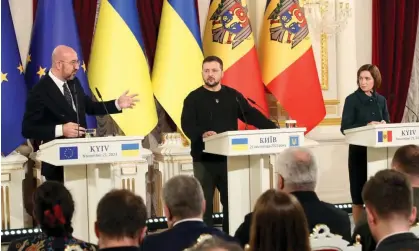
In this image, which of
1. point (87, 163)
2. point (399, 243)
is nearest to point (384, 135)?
point (87, 163)

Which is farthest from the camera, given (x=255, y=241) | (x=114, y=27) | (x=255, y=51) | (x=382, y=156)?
(x=255, y=51)

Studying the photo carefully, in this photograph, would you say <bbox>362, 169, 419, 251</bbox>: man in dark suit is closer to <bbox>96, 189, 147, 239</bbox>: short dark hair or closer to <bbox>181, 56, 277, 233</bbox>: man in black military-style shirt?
<bbox>96, 189, 147, 239</bbox>: short dark hair

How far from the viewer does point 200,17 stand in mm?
7102

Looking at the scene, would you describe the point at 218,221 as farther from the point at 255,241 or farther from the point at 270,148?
the point at 255,241

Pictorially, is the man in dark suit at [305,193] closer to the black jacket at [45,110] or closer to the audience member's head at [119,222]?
the audience member's head at [119,222]

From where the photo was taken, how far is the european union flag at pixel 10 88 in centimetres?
595

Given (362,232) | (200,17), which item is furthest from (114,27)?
(362,232)

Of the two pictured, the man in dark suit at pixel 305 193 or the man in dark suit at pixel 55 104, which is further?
the man in dark suit at pixel 55 104

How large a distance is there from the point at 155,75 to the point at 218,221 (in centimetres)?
152

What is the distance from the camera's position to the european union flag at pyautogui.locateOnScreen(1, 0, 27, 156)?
5953 millimetres

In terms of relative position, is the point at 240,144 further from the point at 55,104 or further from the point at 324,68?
the point at 324,68

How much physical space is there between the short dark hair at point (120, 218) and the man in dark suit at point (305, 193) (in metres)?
0.50

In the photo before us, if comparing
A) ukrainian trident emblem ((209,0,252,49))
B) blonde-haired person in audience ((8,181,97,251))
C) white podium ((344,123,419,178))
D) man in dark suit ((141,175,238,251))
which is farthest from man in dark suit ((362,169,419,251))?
ukrainian trident emblem ((209,0,252,49))

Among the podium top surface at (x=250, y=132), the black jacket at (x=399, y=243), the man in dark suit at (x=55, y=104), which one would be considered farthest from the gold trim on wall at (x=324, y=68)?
the black jacket at (x=399, y=243)
